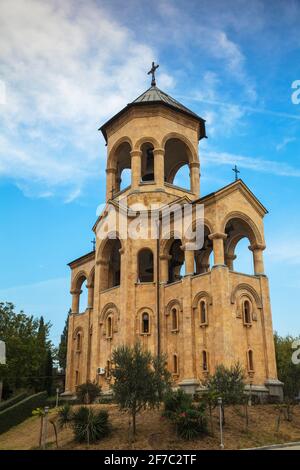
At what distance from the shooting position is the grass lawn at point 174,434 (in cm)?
1800

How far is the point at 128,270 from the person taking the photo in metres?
30.6

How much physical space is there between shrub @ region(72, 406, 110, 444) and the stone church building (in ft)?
21.5

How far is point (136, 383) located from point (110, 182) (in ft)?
65.7

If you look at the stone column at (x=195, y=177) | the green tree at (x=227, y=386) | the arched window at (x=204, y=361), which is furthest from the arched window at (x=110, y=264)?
the green tree at (x=227, y=386)

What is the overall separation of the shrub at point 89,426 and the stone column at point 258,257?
47.0 feet

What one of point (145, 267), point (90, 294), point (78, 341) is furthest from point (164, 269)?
point (78, 341)

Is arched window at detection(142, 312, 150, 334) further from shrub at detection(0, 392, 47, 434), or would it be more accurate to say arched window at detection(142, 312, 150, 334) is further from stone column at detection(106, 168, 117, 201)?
stone column at detection(106, 168, 117, 201)

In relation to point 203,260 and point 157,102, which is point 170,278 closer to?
point 203,260

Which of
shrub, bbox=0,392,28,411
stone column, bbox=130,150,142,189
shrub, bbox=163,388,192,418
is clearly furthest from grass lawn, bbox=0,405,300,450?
stone column, bbox=130,150,142,189

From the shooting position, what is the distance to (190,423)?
18516 mm

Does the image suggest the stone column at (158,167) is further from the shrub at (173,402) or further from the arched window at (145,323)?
the shrub at (173,402)

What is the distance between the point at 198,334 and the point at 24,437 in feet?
35.7

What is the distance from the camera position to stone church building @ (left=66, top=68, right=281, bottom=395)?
26875mm
